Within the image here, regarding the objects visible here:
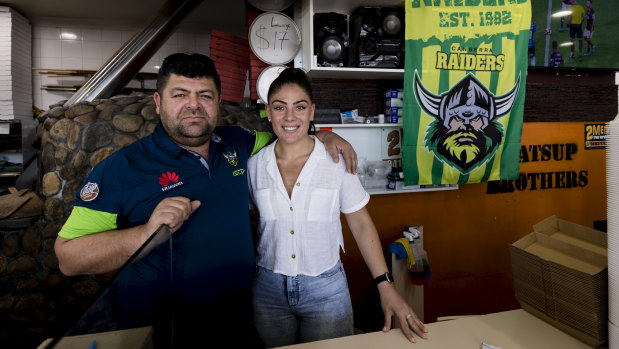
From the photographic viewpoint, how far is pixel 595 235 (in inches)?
42.1

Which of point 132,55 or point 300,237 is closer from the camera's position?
point 300,237

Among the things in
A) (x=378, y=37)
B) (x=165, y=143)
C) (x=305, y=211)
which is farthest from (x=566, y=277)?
(x=378, y=37)

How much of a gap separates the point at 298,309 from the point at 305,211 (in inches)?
16.3

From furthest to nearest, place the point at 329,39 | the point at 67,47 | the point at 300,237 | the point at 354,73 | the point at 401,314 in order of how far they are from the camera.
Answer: the point at 67,47 → the point at 354,73 → the point at 329,39 → the point at 300,237 → the point at 401,314

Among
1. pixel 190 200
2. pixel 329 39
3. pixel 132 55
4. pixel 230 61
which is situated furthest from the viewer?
pixel 132 55

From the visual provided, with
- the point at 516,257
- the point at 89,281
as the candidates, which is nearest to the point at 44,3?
the point at 89,281

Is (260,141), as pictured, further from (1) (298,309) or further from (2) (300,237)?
(1) (298,309)

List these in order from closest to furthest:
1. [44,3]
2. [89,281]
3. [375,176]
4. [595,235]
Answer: [595,235], [89,281], [375,176], [44,3]

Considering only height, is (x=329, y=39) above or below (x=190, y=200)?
above

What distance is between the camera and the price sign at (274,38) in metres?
2.53

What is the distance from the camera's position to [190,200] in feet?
3.98

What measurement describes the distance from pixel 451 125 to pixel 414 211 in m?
0.81

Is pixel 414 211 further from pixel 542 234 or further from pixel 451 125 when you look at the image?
pixel 542 234

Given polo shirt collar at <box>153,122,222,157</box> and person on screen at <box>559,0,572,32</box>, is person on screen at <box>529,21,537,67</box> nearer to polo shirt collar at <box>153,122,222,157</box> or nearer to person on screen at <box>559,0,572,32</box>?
person on screen at <box>559,0,572,32</box>
